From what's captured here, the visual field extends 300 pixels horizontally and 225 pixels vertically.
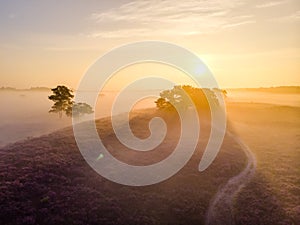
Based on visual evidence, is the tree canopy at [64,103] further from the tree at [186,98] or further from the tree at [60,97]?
the tree at [186,98]

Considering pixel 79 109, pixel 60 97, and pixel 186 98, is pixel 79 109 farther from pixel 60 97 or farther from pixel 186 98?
pixel 186 98

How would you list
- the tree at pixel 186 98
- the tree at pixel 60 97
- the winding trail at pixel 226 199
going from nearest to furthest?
1. the winding trail at pixel 226 199
2. the tree at pixel 186 98
3. the tree at pixel 60 97

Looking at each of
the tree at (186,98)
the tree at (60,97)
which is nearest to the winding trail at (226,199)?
the tree at (186,98)

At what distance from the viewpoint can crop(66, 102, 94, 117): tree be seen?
12638 cm

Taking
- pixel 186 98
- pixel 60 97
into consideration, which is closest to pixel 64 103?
pixel 60 97

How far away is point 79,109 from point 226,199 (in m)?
105

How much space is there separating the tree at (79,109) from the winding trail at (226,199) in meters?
91.0

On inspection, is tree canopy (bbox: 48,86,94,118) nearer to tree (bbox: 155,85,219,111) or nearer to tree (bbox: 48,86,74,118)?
tree (bbox: 48,86,74,118)

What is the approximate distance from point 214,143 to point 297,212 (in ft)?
106

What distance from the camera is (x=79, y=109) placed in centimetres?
13262

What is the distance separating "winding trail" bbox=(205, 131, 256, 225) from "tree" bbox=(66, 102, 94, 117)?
299 ft

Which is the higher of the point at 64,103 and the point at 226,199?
the point at 64,103

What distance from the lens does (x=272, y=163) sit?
A: 52.9 metres

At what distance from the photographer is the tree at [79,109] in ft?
415
